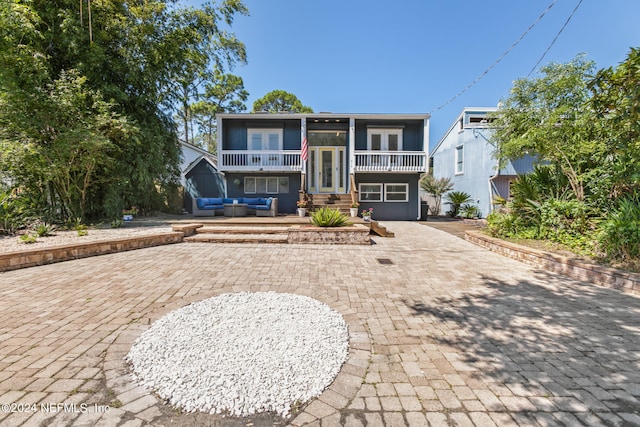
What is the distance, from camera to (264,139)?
13281 millimetres

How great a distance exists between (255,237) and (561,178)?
8.03 m

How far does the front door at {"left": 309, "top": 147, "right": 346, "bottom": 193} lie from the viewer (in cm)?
1327

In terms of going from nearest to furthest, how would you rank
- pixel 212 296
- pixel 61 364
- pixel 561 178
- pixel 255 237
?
pixel 61 364 → pixel 212 296 → pixel 561 178 → pixel 255 237

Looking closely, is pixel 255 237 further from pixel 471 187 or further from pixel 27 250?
pixel 471 187

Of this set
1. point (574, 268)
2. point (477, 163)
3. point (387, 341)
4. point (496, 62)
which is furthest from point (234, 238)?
point (477, 163)

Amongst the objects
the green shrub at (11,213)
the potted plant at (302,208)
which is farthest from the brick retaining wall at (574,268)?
the green shrub at (11,213)

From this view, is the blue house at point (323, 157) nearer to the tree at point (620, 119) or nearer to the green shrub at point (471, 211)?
the green shrub at point (471, 211)

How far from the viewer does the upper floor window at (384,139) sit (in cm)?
1307

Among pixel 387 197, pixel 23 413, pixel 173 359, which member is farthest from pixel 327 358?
pixel 387 197

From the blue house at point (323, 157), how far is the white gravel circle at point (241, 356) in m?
10.0

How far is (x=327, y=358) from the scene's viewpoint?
210 cm

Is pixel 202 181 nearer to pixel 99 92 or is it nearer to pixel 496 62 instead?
pixel 99 92

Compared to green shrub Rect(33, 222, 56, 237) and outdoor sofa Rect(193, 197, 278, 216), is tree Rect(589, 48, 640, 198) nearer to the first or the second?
outdoor sofa Rect(193, 197, 278, 216)

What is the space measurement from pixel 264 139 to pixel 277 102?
16.2 metres
